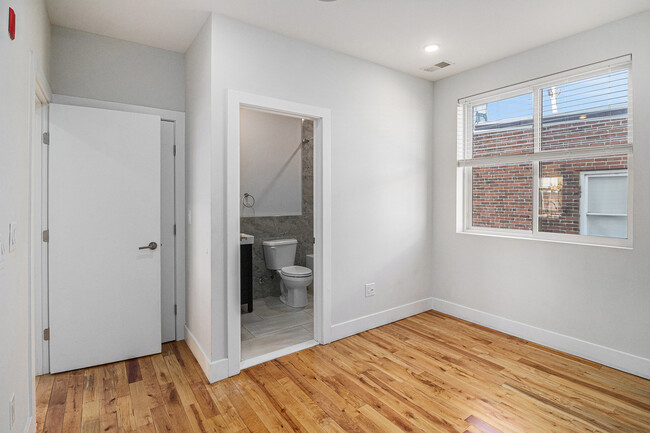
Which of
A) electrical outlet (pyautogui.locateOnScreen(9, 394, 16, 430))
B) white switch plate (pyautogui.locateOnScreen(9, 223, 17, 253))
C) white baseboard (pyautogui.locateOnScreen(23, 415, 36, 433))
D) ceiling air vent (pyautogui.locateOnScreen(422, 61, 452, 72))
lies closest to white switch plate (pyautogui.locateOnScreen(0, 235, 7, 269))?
white switch plate (pyautogui.locateOnScreen(9, 223, 17, 253))

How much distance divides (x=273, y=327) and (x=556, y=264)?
270 centimetres

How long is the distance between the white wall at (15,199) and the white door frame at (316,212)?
114 centimetres

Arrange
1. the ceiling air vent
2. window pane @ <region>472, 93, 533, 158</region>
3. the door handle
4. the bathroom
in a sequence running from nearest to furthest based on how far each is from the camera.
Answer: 1. the door handle
2. window pane @ <region>472, 93, 533, 158</region>
3. the ceiling air vent
4. the bathroom

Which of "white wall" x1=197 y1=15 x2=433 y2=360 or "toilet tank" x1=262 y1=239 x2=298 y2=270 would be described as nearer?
"white wall" x1=197 y1=15 x2=433 y2=360

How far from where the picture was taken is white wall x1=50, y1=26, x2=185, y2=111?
271cm

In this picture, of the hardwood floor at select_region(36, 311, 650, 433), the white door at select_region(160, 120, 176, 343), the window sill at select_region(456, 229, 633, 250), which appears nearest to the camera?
the hardwood floor at select_region(36, 311, 650, 433)

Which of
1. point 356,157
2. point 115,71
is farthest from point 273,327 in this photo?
point 115,71

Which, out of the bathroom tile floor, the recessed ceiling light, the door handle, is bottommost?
the bathroom tile floor

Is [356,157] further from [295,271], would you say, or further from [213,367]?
[213,367]

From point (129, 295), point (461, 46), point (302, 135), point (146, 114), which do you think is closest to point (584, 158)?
point (461, 46)

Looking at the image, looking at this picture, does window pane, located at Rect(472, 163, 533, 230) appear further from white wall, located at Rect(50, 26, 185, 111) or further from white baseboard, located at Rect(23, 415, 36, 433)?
white baseboard, located at Rect(23, 415, 36, 433)

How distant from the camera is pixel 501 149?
348cm

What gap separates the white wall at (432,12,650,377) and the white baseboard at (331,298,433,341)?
0.25m

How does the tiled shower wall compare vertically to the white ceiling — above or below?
below
